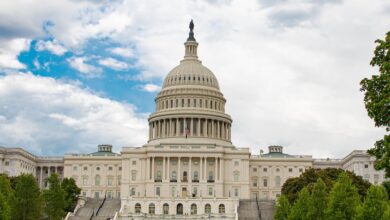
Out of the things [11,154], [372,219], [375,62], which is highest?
[11,154]

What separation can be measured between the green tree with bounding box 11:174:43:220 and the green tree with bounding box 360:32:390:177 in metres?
60.6

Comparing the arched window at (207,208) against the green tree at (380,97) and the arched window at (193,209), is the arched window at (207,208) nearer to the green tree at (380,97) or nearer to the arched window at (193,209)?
the arched window at (193,209)

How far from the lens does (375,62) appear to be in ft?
188

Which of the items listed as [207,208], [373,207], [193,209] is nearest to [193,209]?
[193,209]

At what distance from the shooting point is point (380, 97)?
184ft

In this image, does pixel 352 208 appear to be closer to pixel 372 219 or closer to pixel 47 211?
pixel 372 219

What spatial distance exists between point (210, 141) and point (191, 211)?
1630 inches

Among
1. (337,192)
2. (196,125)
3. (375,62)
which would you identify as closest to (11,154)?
(196,125)

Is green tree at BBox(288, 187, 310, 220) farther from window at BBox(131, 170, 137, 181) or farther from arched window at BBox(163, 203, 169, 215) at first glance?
window at BBox(131, 170, 137, 181)

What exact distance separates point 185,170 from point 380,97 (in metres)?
131

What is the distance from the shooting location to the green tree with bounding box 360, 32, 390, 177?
54.9 m

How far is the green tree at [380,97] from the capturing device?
2162 inches

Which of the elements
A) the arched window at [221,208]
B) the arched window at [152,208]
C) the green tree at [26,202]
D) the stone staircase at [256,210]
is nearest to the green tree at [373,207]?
the green tree at [26,202]

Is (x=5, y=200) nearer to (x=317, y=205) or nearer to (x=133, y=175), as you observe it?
(x=317, y=205)
